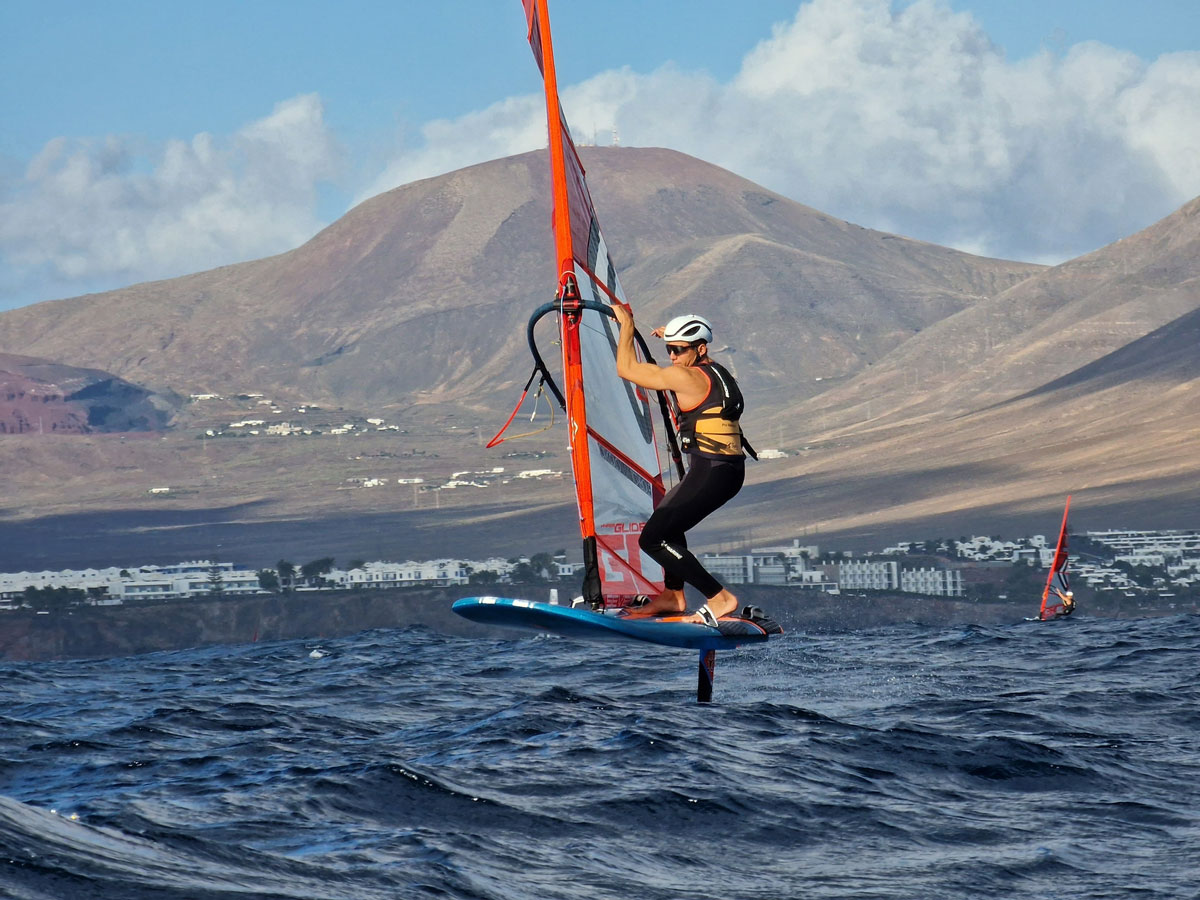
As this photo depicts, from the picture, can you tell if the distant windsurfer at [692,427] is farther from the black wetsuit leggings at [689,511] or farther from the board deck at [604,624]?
the board deck at [604,624]

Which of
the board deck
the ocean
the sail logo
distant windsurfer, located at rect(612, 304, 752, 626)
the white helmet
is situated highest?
the white helmet

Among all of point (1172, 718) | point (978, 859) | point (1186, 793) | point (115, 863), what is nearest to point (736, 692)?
point (1172, 718)

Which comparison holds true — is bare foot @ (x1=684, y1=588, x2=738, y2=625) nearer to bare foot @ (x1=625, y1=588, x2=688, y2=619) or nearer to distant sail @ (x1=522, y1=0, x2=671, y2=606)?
bare foot @ (x1=625, y1=588, x2=688, y2=619)

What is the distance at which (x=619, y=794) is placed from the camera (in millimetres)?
12914

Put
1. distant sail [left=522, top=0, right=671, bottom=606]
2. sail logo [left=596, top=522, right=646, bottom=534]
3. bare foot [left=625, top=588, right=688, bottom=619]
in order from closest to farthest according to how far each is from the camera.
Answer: bare foot [left=625, top=588, right=688, bottom=619] < distant sail [left=522, top=0, right=671, bottom=606] < sail logo [left=596, top=522, right=646, bottom=534]

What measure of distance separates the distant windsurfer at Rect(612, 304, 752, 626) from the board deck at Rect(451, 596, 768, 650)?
1.53 ft

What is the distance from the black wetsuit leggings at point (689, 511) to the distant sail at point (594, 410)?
1030 millimetres

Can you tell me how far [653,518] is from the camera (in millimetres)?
13523

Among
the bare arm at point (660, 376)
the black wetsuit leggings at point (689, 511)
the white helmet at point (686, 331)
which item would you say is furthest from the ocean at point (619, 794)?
the white helmet at point (686, 331)

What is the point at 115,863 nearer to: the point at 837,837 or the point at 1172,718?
the point at 837,837

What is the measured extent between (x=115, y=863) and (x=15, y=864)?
25.2 inches

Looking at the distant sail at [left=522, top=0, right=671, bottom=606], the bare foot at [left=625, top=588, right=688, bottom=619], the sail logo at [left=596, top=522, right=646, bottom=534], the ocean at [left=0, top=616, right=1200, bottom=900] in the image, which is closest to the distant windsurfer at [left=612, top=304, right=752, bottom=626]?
the bare foot at [left=625, top=588, right=688, bottom=619]

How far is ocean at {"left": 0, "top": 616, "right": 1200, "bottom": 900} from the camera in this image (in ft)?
32.1

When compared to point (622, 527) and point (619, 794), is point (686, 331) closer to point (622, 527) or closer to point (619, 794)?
point (622, 527)
